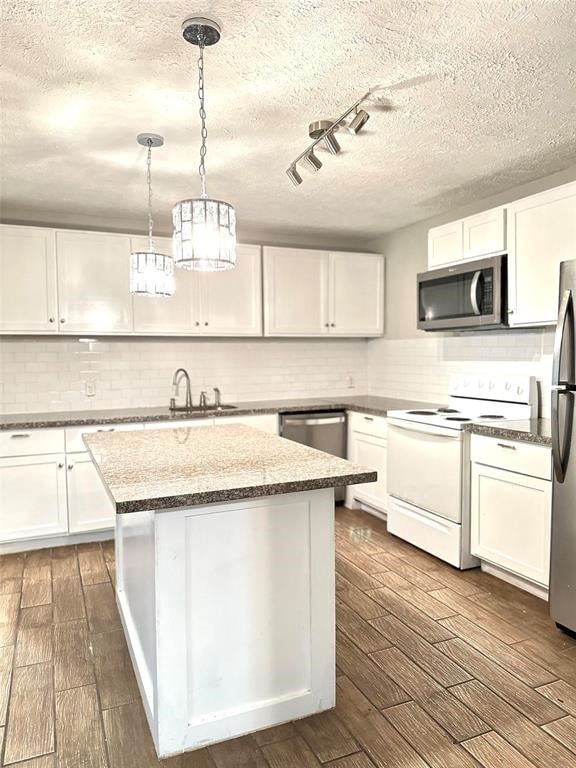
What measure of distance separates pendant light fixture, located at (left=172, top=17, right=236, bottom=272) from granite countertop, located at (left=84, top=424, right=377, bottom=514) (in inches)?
28.0

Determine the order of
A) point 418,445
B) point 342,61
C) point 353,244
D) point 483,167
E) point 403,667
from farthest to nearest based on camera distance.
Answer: point 353,244
point 418,445
point 483,167
point 403,667
point 342,61

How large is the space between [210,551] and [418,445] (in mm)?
2034

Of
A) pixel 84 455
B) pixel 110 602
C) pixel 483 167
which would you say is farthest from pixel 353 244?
pixel 110 602

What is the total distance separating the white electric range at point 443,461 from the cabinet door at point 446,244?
842 mm

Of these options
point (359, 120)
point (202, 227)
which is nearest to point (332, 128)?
point (359, 120)

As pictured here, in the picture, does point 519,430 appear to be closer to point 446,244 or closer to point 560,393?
point 560,393

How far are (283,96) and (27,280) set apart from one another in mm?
2412

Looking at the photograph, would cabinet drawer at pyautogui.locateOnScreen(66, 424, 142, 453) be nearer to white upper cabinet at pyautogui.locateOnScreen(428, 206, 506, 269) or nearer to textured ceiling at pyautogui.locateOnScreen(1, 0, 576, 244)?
textured ceiling at pyautogui.locateOnScreen(1, 0, 576, 244)

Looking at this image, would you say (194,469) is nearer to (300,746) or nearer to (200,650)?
(200,650)

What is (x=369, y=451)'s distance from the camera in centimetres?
425

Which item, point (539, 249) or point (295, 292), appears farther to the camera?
point (295, 292)

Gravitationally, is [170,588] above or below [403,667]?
above

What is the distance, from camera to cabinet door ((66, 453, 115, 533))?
12.2 feet

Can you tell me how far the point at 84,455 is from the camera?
12.3ft
